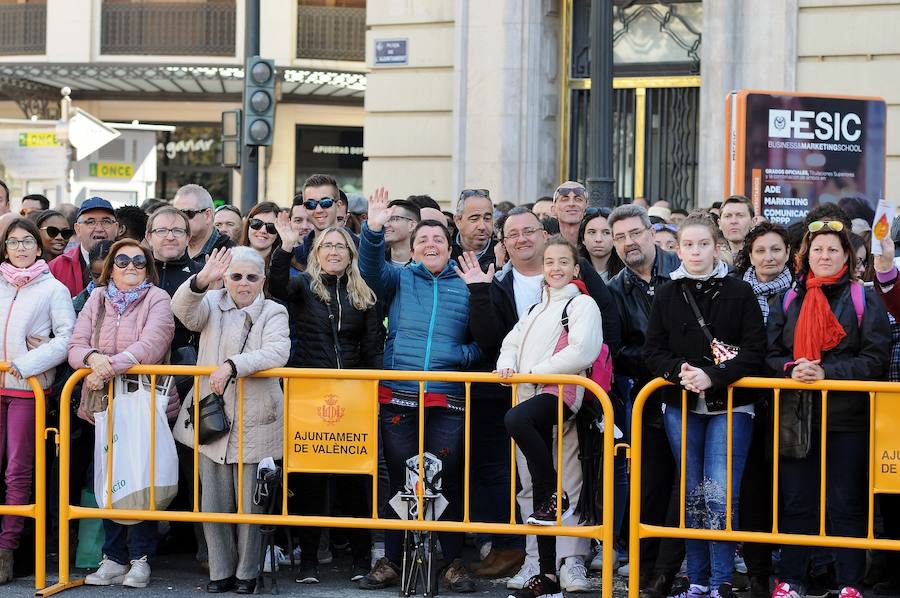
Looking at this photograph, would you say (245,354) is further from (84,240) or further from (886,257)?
(886,257)

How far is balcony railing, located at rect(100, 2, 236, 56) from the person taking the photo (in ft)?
90.8

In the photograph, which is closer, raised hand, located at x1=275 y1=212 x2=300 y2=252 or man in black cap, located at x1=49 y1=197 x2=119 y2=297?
raised hand, located at x1=275 y1=212 x2=300 y2=252

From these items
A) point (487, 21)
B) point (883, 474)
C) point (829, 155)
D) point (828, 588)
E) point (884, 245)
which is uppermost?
point (487, 21)

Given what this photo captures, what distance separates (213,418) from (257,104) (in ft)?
24.5

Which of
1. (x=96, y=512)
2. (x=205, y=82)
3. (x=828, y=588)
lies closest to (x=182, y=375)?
(x=96, y=512)

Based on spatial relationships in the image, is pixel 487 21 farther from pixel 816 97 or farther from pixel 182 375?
pixel 182 375

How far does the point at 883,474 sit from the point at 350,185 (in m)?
22.2

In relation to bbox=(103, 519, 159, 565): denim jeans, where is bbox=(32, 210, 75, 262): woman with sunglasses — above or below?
above

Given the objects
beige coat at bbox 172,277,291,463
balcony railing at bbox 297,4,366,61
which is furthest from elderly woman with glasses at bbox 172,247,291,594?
balcony railing at bbox 297,4,366,61

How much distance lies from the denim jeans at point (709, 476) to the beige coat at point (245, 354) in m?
2.16

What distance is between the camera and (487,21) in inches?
629

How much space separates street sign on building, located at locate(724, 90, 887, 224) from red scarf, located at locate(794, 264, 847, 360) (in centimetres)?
474

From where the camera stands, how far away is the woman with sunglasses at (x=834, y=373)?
723 cm

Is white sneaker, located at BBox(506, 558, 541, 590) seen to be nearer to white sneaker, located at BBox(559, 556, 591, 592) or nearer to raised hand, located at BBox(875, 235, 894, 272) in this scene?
white sneaker, located at BBox(559, 556, 591, 592)
